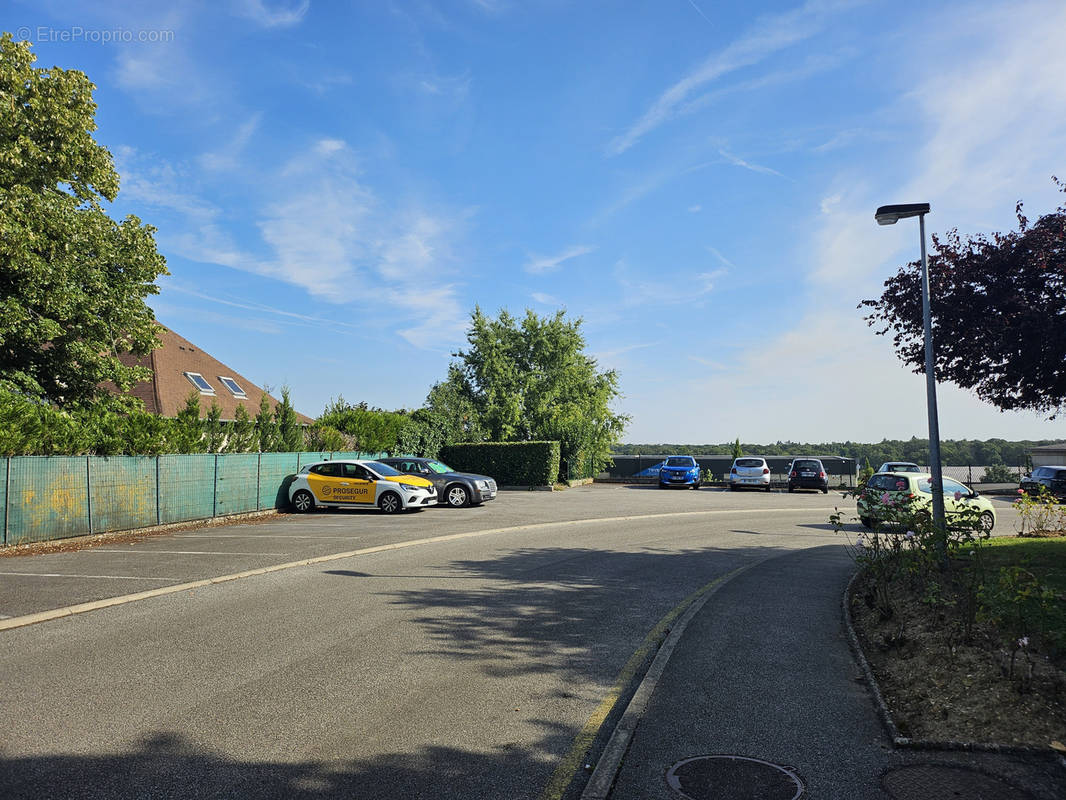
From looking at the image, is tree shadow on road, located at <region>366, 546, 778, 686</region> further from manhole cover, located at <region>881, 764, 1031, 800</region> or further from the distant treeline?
the distant treeline

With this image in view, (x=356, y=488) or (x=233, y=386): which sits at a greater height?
(x=233, y=386)

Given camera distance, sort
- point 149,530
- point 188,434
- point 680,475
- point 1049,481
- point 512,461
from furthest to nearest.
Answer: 1. point 680,475
2. point 512,461
3. point 1049,481
4. point 188,434
5. point 149,530

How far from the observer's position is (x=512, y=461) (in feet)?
114

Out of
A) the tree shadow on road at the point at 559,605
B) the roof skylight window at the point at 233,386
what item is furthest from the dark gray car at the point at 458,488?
the roof skylight window at the point at 233,386

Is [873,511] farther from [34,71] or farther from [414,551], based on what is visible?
[34,71]

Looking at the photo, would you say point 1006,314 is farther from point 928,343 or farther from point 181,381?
point 181,381

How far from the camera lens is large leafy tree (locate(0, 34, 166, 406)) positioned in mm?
18625

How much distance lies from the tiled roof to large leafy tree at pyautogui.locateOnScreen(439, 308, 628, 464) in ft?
58.3

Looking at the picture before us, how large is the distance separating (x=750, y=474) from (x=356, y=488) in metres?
21.1

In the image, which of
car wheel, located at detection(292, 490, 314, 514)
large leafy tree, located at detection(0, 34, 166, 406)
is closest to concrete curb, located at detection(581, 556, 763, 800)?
car wheel, located at detection(292, 490, 314, 514)

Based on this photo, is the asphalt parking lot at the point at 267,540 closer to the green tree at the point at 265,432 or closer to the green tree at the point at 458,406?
the green tree at the point at 265,432

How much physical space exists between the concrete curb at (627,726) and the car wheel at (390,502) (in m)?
13.8

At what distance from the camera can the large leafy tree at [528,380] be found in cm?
5459

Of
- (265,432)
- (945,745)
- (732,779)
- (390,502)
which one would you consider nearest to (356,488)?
(390,502)
